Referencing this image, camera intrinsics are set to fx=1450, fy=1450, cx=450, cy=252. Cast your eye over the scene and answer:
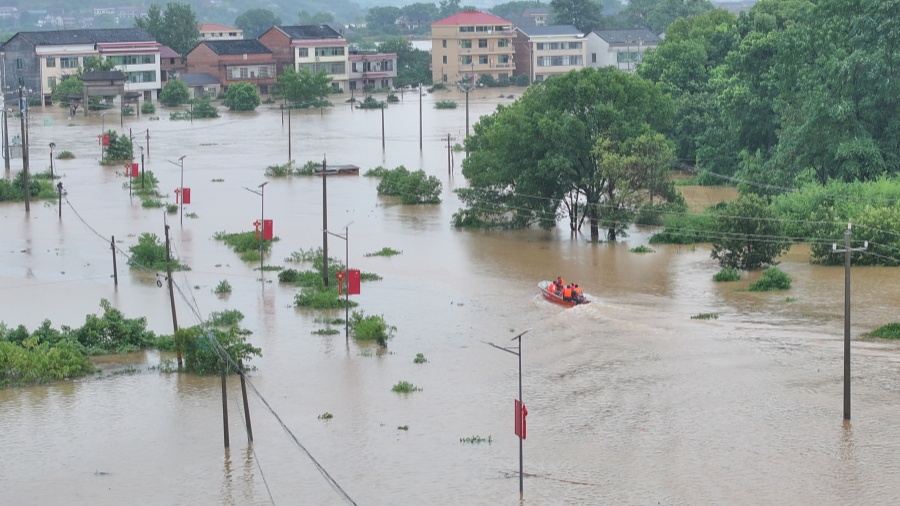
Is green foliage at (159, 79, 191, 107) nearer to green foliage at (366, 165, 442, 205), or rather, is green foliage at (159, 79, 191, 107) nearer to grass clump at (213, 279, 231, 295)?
green foliage at (366, 165, 442, 205)

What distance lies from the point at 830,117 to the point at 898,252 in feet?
26.7

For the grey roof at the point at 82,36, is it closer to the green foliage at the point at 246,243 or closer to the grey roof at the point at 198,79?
the grey roof at the point at 198,79

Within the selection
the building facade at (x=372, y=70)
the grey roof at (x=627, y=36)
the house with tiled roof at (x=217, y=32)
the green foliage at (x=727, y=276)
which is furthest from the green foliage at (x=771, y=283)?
the house with tiled roof at (x=217, y=32)

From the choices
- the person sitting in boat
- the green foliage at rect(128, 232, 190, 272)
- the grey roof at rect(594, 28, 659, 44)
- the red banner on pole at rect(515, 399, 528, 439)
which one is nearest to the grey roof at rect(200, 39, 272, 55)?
the grey roof at rect(594, 28, 659, 44)

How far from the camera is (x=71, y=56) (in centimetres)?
9000

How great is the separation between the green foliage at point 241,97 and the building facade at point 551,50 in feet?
77.8

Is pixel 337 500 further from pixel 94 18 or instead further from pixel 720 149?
pixel 94 18

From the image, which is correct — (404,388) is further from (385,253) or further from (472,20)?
(472,20)

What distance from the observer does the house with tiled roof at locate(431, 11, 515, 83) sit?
105375 millimetres

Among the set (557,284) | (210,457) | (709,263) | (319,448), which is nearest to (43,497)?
(210,457)

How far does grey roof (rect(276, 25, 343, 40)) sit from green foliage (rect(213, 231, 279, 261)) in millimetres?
58272

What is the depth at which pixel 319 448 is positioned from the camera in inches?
912

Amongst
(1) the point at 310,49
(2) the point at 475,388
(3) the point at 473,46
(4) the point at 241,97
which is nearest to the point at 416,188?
(2) the point at 475,388

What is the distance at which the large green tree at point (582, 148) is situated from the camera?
4072 centimetres
